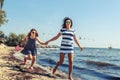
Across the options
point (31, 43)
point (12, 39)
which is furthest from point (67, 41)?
point (12, 39)

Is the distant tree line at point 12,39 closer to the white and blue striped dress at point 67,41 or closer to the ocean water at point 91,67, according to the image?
the ocean water at point 91,67

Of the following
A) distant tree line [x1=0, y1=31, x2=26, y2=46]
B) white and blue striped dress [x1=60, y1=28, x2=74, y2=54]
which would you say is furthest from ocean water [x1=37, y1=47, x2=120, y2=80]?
distant tree line [x1=0, y1=31, x2=26, y2=46]

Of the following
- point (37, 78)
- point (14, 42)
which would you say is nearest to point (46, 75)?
point (37, 78)

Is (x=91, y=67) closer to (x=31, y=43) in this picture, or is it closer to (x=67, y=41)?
(x=31, y=43)

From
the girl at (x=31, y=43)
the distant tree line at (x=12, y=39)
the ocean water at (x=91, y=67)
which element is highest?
the distant tree line at (x=12, y=39)

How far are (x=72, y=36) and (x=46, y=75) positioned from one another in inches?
96.5

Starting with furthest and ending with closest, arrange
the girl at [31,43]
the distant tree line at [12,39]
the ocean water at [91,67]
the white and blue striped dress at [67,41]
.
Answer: the distant tree line at [12,39], the ocean water at [91,67], the girl at [31,43], the white and blue striped dress at [67,41]

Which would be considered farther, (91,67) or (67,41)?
(91,67)

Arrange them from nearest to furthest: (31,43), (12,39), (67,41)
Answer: (67,41), (31,43), (12,39)

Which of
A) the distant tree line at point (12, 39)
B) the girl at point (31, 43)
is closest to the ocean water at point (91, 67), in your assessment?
the girl at point (31, 43)

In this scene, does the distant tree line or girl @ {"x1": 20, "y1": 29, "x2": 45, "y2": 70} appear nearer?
girl @ {"x1": 20, "y1": 29, "x2": 45, "y2": 70}

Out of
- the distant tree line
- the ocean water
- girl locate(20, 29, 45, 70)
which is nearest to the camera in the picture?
girl locate(20, 29, 45, 70)

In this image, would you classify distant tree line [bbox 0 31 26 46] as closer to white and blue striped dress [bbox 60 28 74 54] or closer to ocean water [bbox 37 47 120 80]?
ocean water [bbox 37 47 120 80]

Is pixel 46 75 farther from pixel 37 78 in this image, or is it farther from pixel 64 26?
pixel 64 26
